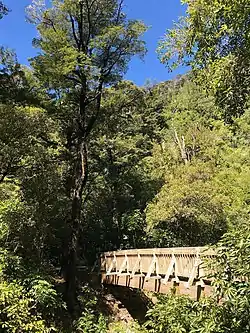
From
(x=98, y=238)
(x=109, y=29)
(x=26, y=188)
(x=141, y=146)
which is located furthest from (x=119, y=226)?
(x=109, y=29)

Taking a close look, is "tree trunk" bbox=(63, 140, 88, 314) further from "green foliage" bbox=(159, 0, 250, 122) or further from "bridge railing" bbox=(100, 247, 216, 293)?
"green foliage" bbox=(159, 0, 250, 122)

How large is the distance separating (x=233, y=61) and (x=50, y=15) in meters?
7.65

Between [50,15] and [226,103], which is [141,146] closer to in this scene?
[50,15]

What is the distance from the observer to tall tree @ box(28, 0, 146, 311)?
34.9 ft

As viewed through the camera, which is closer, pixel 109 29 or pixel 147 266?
pixel 147 266

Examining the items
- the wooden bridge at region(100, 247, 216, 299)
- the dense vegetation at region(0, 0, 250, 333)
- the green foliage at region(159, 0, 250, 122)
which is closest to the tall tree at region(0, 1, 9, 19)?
the dense vegetation at region(0, 0, 250, 333)

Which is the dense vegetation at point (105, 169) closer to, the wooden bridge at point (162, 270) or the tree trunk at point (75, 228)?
the tree trunk at point (75, 228)

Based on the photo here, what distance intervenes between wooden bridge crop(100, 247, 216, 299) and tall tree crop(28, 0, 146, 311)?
1.50 meters

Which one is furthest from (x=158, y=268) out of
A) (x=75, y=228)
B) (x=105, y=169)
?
(x=105, y=169)

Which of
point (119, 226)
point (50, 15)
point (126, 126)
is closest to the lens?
point (50, 15)

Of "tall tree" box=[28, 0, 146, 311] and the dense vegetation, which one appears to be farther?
"tall tree" box=[28, 0, 146, 311]

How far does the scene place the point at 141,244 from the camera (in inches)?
642

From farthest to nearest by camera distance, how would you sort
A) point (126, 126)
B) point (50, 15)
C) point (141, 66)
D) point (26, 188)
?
point (126, 126) → point (141, 66) → point (50, 15) → point (26, 188)

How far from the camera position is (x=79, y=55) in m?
10.4
